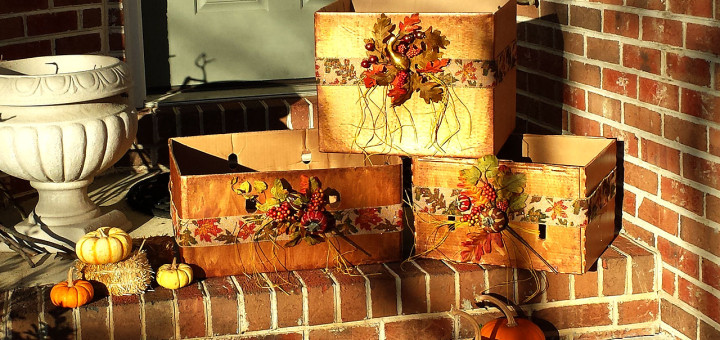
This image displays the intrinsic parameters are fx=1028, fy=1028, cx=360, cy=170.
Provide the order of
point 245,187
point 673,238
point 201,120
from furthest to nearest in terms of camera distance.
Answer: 1. point 201,120
2. point 673,238
3. point 245,187

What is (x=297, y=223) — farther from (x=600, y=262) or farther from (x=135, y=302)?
(x=600, y=262)

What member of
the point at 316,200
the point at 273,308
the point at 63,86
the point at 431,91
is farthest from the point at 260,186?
the point at 63,86

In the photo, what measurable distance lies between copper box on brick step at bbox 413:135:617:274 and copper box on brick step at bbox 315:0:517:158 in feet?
0.30

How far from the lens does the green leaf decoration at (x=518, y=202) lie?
2.89m

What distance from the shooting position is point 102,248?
2.88 m

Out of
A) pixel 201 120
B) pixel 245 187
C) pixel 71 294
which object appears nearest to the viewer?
pixel 71 294

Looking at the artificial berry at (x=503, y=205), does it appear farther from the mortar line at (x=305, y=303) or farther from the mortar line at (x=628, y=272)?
the mortar line at (x=305, y=303)

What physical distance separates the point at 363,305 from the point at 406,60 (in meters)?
0.70

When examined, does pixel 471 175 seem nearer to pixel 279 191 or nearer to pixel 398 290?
pixel 398 290

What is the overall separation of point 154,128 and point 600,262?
1.94 m

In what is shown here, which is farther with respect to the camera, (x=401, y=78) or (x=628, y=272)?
(x=628, y=272)

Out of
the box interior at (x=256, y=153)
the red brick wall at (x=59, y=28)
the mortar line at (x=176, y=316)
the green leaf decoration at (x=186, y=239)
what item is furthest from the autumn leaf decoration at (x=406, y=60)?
the red brick wall at (x=59, y=28)

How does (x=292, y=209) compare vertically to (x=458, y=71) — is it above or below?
below

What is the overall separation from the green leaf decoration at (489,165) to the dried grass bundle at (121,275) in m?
0.98
